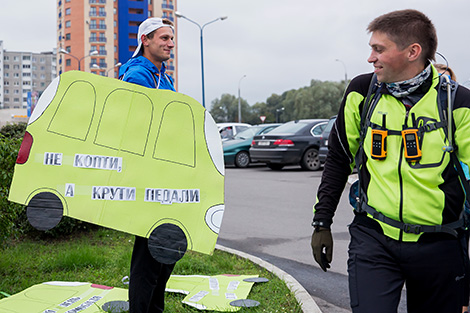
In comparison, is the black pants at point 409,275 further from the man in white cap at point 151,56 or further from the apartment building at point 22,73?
the apartment building at point 22,73

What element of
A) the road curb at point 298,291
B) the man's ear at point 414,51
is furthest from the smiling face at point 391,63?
the road curb at point 298,291

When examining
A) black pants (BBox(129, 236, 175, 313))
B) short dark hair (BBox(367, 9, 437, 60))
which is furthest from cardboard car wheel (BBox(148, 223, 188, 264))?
short dark hair (BBox(367, 9, 437, 60))

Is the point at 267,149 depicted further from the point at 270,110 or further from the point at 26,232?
the point at 270,110

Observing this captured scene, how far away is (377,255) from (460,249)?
37 cm

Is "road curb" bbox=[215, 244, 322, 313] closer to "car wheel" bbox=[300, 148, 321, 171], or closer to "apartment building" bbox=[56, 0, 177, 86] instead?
"car wheel" bbox=[300, 148, 321, 171]

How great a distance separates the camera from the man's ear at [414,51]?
7.50ft

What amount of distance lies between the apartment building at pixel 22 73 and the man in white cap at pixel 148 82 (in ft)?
552

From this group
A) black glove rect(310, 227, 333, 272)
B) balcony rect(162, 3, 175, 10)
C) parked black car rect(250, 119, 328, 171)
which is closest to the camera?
black glove rect(310, 227, 333, 272)

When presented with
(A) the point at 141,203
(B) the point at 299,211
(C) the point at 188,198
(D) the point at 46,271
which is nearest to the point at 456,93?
(C) the point at 188,198

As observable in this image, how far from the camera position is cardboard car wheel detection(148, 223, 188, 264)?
2693 millimetres

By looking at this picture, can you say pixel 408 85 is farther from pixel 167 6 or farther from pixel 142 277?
pixel 167 6

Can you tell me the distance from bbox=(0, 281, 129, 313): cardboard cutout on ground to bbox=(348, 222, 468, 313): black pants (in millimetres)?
2051

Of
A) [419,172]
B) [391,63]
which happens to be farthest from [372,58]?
[419,172]

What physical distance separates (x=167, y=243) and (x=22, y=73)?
576 ft
